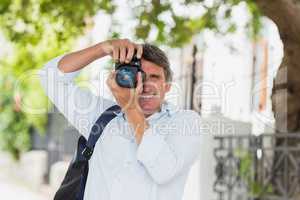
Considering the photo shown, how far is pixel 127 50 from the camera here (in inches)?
84.5

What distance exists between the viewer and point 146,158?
197cm

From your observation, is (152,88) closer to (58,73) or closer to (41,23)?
(58,73)

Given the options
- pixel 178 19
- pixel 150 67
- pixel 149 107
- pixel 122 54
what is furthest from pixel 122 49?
pixel 178 19

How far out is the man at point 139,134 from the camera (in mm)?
2000

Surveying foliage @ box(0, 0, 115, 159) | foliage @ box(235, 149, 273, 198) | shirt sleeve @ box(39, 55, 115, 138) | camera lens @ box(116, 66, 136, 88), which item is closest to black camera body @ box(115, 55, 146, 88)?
camera lens @ box(116, 66, 136, 88)

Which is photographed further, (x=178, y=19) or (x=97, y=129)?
(x=178, y=19)

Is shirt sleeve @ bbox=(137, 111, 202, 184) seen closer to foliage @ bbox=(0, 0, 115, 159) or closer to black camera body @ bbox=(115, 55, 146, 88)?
black camera body @ bbox=(115, 55, 146, 88)

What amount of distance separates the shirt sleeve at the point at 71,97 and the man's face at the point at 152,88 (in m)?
0.22

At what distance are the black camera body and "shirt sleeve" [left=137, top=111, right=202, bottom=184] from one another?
7.3 inches

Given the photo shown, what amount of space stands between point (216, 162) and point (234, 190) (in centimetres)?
41

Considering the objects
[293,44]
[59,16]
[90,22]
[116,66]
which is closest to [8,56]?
[90,22]

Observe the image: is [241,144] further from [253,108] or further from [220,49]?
[220,49]

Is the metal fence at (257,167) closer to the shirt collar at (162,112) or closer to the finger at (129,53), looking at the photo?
the shirt collar at (162,112)

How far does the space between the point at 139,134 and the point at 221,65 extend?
566 cm
